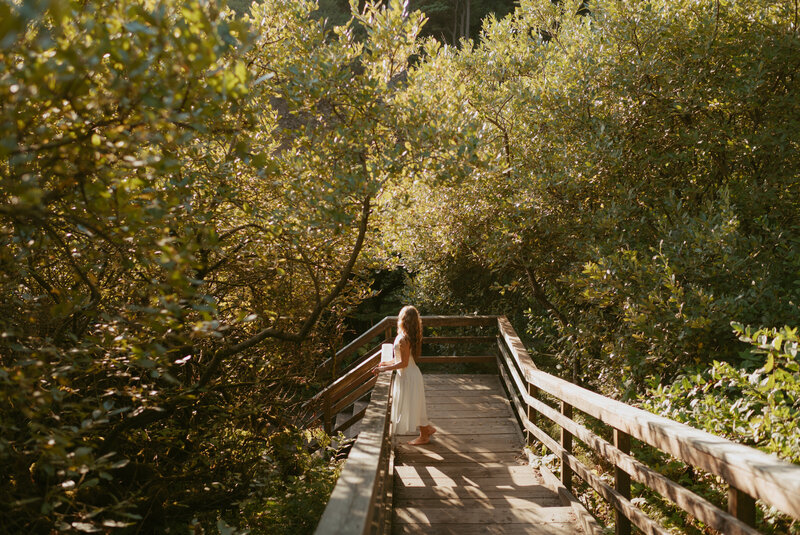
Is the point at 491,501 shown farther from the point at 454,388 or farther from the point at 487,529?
the point at 454,388

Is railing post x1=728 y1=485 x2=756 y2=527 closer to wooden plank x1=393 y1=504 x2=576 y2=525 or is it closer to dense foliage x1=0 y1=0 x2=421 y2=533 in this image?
wooden plank x1=393 y1=504 x2=576 y2=525

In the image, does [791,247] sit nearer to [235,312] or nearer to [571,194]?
[571,194]

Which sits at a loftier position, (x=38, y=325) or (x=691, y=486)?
(x=38, y=325)

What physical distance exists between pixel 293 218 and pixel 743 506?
305 centimetres

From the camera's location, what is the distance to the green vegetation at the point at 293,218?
2234mm

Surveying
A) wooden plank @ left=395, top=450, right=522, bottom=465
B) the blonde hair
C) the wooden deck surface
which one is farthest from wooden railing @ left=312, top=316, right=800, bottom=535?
the blonde hair

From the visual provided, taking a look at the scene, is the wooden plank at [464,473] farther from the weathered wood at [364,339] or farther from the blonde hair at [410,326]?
the weathered wood at [364,339]

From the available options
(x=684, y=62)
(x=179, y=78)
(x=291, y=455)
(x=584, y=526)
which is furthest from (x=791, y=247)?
(x=179, y=78)

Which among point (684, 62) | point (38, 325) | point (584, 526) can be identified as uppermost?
point (684, 62)

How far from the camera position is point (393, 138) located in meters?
4.47

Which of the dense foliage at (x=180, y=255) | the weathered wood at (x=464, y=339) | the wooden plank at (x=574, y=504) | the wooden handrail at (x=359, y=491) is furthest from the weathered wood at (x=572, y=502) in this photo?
the weathered wood at (x=464, y=339)

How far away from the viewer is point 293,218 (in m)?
4.13

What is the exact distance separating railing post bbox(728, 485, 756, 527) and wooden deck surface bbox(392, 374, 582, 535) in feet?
5.91

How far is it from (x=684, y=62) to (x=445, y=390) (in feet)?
17.0
